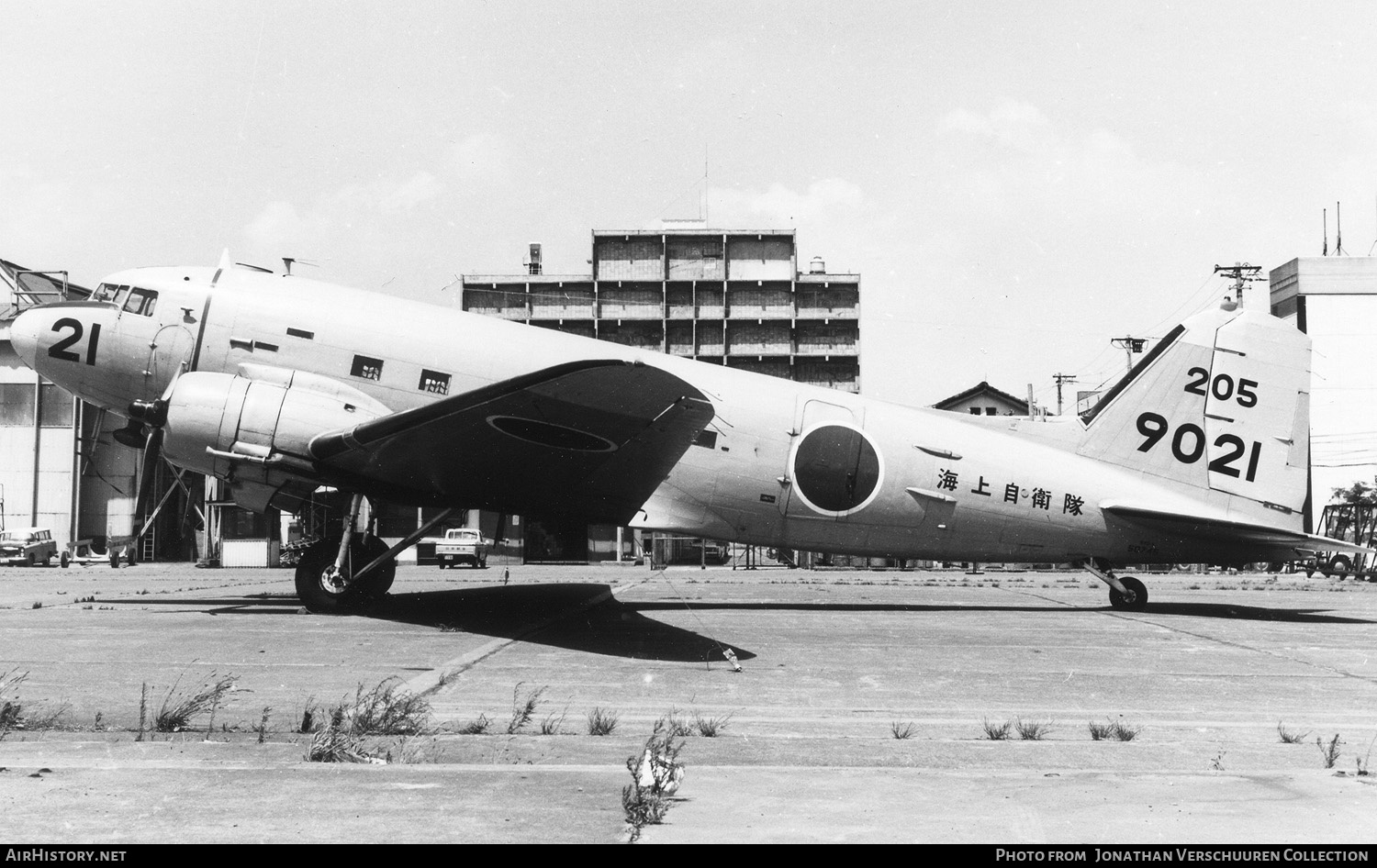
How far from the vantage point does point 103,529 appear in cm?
5538

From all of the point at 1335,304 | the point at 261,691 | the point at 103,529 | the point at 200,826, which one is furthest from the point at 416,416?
the point at 1335,304

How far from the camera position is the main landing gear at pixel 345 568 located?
14.8 metres

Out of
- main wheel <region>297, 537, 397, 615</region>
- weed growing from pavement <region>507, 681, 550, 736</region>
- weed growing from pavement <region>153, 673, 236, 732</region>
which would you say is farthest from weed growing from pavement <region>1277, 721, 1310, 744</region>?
main wheel <region>297, 537, 397, 615</region>

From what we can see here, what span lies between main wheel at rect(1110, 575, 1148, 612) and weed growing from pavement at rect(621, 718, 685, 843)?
14.6 metres

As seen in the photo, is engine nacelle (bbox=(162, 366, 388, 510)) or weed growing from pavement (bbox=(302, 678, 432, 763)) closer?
weed growing from pavement (bbox=(302, 678, 432, 763))

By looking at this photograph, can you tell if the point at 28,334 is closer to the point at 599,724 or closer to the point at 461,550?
the point at 599,724

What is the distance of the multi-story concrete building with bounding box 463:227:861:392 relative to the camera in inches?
3297

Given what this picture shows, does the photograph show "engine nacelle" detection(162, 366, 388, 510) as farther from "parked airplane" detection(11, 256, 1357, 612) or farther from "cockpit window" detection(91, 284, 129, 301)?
"cockpit window" detection(91, 284, 129, 301)

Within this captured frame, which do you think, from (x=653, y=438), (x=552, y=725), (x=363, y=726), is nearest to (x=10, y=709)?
(x=363, y=726)

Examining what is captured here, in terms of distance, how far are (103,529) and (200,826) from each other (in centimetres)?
5941

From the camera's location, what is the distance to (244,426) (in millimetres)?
14031

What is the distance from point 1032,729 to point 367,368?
11.2 m

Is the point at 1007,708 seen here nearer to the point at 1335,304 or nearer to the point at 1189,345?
the point at 1189,345

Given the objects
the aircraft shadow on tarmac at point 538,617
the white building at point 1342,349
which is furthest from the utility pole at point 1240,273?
the aircraft shadow on tarmac at point 538,617
